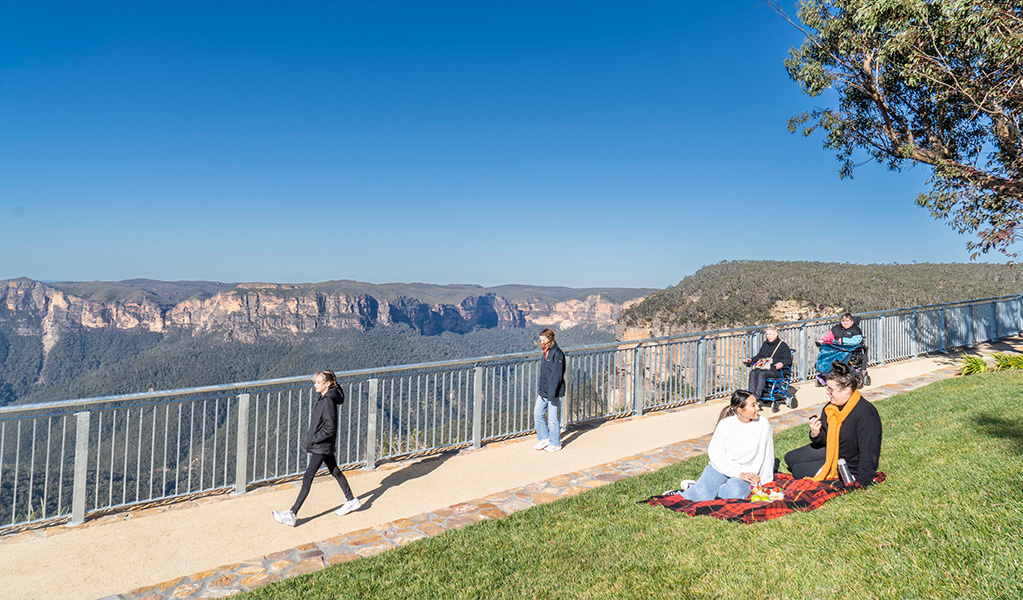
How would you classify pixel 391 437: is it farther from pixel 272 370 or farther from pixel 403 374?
pixel 272 370

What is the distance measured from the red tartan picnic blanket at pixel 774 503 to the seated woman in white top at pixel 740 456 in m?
0.12

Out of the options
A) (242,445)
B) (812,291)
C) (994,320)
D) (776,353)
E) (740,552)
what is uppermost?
(812,291)

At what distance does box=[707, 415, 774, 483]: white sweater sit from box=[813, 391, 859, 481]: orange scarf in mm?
420

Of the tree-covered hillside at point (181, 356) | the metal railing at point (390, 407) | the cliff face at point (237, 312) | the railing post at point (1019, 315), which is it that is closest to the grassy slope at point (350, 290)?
the cliff face at point (237, 312)

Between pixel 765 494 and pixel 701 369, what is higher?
pixel 701 369

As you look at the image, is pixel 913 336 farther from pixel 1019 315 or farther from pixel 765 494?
pixel 765 494

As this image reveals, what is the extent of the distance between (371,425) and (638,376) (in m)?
4.47

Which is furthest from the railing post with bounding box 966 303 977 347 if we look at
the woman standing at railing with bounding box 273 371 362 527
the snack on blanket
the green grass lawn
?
the woman standing at railing with bounding box 273 371 362 527

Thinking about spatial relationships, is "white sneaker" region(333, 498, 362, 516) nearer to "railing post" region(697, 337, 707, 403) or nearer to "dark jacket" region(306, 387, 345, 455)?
"dark jacket" region(306, 387, 345, 455)

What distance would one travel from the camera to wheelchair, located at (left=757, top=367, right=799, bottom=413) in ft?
29.8

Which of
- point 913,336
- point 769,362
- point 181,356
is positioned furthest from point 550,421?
point 181,356

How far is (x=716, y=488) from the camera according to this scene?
185 inches

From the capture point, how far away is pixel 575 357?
27.3 ft

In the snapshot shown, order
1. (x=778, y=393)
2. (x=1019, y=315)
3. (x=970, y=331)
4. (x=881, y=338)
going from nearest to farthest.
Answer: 1. (x=778, y=393)
2. (x=881, y=338)
3. (x=970, y=331)
4. (x=1019, y=315)
